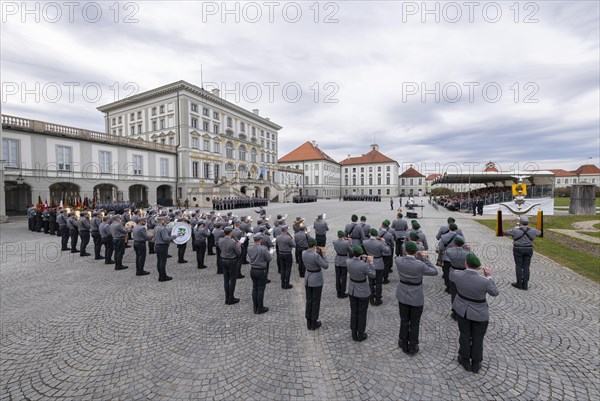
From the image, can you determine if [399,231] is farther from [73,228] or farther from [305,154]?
[305,154]

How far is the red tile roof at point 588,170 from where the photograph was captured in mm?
98412

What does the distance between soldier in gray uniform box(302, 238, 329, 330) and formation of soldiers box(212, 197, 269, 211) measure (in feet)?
98.8

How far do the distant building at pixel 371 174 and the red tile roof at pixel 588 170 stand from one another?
71494mm

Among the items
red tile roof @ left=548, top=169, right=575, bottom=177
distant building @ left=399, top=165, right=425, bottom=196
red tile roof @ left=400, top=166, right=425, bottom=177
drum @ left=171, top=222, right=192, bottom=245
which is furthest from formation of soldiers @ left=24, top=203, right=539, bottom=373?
red tile roof @ left=548, top=169, right=575, bottom=177

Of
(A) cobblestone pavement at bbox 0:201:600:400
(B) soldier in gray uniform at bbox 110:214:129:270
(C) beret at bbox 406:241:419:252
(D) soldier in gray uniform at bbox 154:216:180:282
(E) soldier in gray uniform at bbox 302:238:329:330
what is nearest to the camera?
(A) cobblestone pavement at bbox 0:201:600:400

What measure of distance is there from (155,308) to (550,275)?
37.3ft

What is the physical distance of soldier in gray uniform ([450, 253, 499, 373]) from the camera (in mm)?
4062

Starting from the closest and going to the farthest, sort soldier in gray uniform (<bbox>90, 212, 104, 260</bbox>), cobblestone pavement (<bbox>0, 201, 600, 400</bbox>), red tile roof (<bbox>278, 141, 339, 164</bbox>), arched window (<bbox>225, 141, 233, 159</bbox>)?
cobblestone pavement (<bbox>0, 201, 600, 400</bbox>) → soldier in gray uniform (<bbox>90, 212, 104, 260</bbox>) → arched window (<bbox>225, 141, 233, 159</bbox>) → red tile roof (<bbox>278, 141, 339, 164</bbox>)

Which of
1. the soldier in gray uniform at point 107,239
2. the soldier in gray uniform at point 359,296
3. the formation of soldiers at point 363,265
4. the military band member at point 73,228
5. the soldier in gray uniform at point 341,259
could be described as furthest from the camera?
the military band member at point 73,228

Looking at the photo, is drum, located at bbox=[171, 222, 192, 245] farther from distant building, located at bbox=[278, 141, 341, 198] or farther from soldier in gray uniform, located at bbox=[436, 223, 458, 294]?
distant building, located at bbox=[278, 141, 341, 198]

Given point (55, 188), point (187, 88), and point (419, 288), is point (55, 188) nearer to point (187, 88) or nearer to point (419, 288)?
point (187, 88)

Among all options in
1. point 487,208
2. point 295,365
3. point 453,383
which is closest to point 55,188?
point 295,365

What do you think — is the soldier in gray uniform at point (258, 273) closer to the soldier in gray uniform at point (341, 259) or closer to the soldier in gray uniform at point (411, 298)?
the soldier in gray uniform at point (341, 259)

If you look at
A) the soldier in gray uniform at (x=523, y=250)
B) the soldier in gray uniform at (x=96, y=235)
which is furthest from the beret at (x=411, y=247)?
the soldier in gray uniform at (x=96, y=235)
